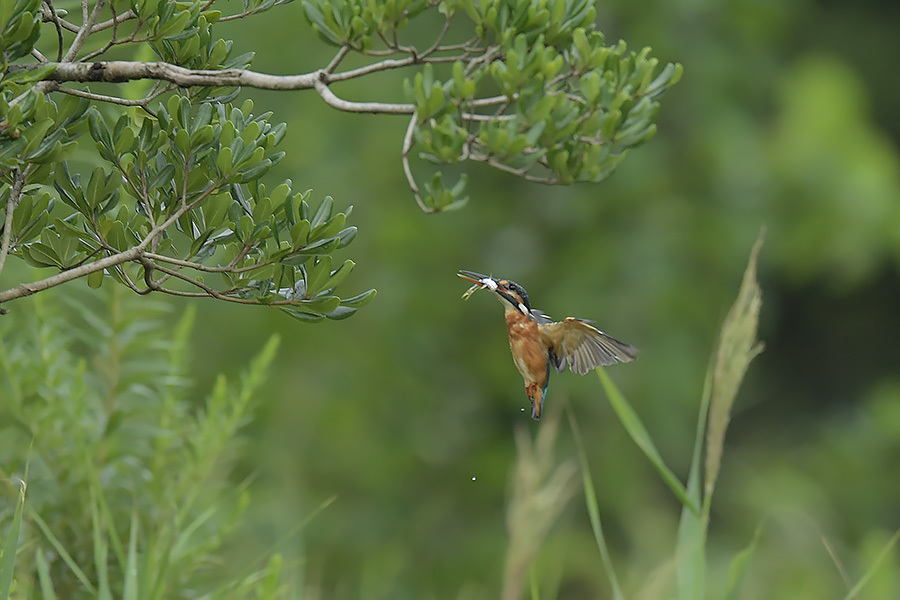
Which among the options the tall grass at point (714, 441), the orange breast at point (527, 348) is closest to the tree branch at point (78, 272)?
the orange breast at point (527, 348)

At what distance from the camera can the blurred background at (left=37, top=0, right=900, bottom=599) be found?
718 centimetres

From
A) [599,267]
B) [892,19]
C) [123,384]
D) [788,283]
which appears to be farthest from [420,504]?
[892,19]

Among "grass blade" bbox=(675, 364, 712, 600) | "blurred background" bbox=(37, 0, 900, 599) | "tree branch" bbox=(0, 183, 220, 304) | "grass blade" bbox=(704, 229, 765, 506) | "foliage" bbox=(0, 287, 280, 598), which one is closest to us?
"tree branch" bbox=(0, 183, 220, 304)

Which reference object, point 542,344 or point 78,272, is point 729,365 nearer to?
point 542,344

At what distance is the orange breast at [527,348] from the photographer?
63.8 inches

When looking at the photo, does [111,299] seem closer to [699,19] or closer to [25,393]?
[25,393]

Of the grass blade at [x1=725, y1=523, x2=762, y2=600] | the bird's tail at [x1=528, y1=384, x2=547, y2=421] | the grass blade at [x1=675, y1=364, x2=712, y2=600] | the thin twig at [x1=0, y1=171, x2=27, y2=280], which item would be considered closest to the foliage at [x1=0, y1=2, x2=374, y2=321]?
the thin twig at [x1=0, y1=171, x2=27, y2=280]

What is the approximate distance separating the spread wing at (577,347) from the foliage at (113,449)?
34.1 inches

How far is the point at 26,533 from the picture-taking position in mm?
2463

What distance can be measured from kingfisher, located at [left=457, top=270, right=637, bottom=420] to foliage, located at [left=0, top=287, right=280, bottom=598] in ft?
2.85

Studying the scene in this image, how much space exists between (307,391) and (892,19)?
5.90m

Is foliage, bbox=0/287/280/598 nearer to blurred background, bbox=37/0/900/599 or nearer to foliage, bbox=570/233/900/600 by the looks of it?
foliage, bbox=570/233/900/600

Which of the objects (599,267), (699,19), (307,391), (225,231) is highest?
(225,231)

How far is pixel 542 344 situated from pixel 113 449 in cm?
139
